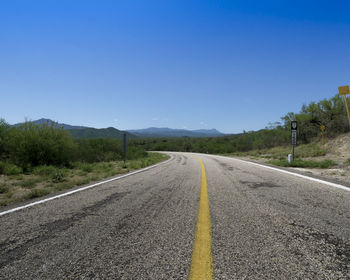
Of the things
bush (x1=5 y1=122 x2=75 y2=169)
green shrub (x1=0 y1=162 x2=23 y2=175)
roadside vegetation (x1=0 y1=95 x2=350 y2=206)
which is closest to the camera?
roadside vegetation (x1=0 y1=95 x2=350 y2=206)

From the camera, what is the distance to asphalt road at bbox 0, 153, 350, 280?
1.45m

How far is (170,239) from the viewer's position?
1961mm

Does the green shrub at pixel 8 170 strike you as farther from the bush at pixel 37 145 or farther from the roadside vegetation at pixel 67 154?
the bush at pixel 37 145

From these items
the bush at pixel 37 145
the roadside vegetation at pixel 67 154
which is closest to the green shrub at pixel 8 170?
the roadside vegetation at pixel 67 154

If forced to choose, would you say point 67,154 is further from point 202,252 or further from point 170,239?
point 202,252

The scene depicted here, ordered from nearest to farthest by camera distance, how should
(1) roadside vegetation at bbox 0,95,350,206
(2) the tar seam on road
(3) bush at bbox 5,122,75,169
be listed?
1. (2) the tar seam on road
2. (1) roadside vegetation at bbox 0,95,350,206
3. (3) bush at bbox 5,122,75,169

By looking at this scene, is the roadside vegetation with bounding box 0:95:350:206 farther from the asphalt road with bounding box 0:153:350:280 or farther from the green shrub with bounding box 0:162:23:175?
the asphalt road with bounding box 0:153:350:280

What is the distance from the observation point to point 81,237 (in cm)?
207

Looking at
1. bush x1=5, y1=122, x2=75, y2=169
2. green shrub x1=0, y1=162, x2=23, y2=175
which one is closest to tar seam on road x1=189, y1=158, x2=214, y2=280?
Answer: green shrub x1=0, y1=162, x2=23, y2=175

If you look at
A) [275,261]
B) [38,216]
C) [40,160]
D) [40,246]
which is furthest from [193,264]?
[40,160]

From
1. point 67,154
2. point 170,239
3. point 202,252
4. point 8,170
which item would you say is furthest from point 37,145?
point 202,252

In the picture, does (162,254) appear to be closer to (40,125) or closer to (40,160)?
(40,160)

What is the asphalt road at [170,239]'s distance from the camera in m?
1.45

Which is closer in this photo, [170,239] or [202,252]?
[202,252]
